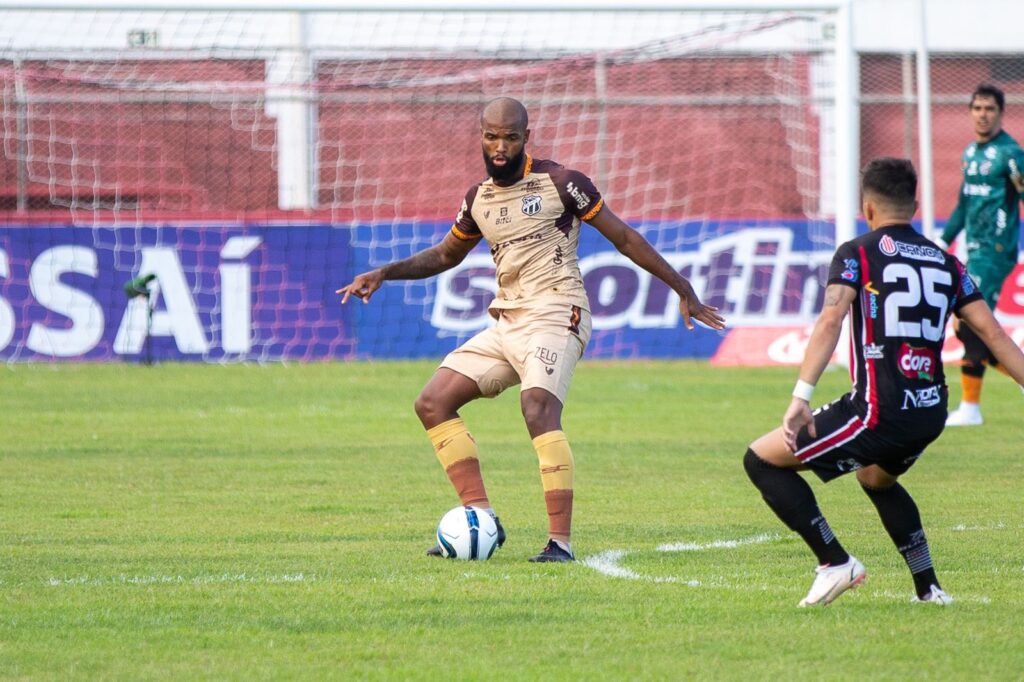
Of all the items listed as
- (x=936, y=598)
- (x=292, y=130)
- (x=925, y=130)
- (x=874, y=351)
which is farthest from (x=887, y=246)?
(x=292, y=130)

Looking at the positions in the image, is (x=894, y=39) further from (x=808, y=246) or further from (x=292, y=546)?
(x=292, y=546)

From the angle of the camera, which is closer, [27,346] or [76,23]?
[27,346]

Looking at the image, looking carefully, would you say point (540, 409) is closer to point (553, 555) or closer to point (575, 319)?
point (575, 319)

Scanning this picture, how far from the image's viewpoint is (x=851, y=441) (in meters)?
5.58

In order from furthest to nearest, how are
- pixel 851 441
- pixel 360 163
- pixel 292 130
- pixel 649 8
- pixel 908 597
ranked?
pixel 360 163, pixel 292 130, pixel 649 8, pixel 908 597, pixel 851 441

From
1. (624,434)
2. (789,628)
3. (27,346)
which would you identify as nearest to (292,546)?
(789,628)

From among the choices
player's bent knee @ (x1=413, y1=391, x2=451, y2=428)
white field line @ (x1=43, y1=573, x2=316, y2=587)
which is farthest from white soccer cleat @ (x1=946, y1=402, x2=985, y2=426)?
white field line @ (x1=43, y1=573, x2=316, y2=587)

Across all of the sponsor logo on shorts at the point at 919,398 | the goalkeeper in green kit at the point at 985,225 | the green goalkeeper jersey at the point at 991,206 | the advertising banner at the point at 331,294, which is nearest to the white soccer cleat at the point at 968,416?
the goalkeeper in green kit at the point at 985,225

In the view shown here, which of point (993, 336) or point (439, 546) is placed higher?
point (993, 336)

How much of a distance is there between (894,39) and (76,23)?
45.4 feet

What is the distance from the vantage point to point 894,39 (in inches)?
1091

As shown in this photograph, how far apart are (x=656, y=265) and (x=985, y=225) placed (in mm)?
6496

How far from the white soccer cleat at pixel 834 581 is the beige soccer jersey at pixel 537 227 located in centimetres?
197

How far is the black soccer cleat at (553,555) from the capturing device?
6.90 metres
